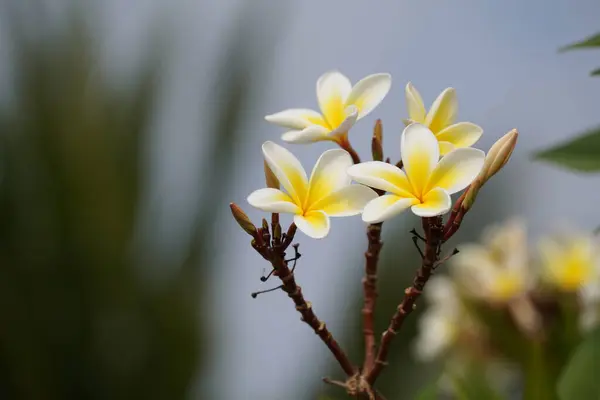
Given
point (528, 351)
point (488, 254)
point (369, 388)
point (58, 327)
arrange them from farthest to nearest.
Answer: point (58, 327) < point (488, 254) < point (528, 351) < point (369, 388)

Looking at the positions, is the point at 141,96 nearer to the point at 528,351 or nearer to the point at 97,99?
the point at 97,99

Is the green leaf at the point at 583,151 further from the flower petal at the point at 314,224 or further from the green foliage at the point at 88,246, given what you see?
the green foliage at the point at 88,246

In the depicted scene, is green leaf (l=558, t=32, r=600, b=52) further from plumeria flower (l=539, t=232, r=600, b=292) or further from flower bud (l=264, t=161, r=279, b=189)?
plumeria flower (l=539, t=232, r=600, b=292)

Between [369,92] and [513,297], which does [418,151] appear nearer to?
[369,92]

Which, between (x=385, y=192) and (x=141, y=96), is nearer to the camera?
(x=385, y=192)

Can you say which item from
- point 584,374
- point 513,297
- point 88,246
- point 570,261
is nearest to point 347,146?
point 584,374

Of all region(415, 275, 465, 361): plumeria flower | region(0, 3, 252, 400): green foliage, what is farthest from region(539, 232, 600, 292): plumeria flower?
region(0, 3, 252, 400): green foliage

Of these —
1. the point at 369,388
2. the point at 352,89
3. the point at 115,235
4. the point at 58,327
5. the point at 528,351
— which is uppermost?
the point at 352,89

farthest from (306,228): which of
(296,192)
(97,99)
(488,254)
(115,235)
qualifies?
(97,99)
